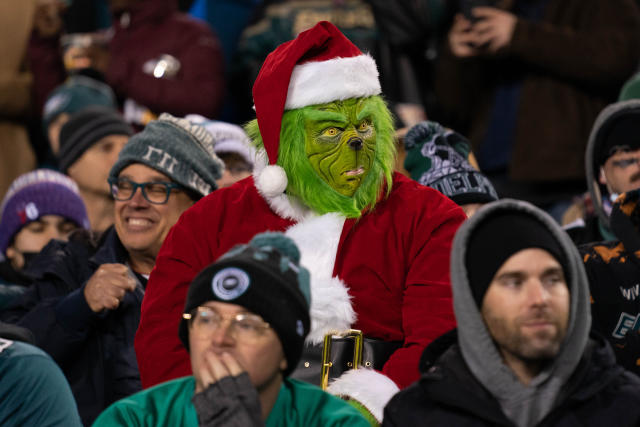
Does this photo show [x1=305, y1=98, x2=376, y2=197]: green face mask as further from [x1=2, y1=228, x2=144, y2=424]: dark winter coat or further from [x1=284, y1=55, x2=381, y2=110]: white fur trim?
[x1=2, y1=228, x2=144, y2=424]: dark winter coat

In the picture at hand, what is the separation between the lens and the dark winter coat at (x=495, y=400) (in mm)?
2717

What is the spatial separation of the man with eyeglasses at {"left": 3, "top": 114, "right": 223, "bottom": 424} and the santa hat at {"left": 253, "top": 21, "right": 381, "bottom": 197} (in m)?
0.92

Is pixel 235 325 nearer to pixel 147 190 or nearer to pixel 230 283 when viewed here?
pixel 230 283

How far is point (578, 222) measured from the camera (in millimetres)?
4723

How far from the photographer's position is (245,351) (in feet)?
8.55

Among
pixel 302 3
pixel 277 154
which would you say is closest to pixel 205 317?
pixel 277 154

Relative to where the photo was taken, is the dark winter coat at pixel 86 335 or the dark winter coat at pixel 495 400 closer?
the dark winter coat at pixel 495 400

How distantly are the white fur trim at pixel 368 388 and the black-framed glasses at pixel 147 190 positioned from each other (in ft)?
4.66

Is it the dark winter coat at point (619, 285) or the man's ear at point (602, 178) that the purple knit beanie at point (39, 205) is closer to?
the man's ear at point (602, 178)

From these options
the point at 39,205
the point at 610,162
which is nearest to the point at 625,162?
the point at 610,162

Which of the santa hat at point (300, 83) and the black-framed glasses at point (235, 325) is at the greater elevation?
the santa hat at point (300, 83)

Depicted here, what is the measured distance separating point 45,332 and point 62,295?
0.27 metres

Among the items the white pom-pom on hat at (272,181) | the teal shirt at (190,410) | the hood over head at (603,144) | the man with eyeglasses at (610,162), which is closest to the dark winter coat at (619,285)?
the man with eyeglasses at (610,162)

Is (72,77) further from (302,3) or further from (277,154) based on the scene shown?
(277,154)
